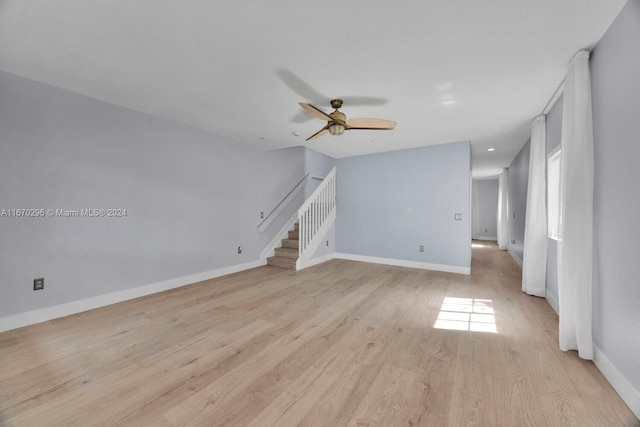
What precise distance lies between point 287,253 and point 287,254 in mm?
42

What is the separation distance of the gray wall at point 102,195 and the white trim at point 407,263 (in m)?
2.75

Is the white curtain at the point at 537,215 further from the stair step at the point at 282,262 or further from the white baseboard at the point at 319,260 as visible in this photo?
the stair step at the point at 282,262

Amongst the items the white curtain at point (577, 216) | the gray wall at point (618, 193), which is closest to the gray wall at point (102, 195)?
the white curtain at point (577, 216)

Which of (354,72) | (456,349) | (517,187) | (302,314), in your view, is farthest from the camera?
(517,187)

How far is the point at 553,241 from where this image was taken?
3.09 meters

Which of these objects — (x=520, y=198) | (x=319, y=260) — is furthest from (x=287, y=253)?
(x=520, y=198)

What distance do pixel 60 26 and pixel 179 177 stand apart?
2198mm

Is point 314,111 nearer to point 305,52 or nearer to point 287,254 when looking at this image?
point 305,52

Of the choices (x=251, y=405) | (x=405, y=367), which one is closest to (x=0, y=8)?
(x=251, y=405)

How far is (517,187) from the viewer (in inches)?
222

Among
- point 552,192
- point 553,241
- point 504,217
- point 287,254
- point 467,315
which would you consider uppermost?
point 552,192

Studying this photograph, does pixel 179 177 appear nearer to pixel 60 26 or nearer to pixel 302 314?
pixel 60 26

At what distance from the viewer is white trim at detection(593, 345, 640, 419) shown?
4.69 ft

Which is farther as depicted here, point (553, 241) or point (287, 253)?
point (287, 253)
